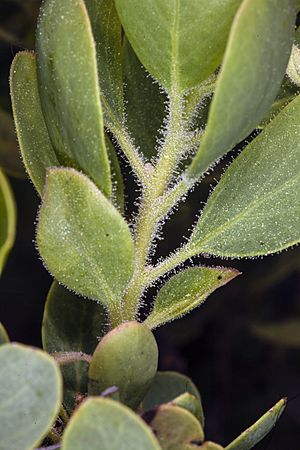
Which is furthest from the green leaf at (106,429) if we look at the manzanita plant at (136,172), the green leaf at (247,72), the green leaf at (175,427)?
the green leaf at (247,72)

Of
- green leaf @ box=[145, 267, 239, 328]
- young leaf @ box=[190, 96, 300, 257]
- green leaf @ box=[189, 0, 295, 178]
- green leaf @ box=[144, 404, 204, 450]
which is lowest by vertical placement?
green leaf @ box=[144, 404, 204, 450]

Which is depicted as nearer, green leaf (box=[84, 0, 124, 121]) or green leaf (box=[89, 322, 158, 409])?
green leaf (box=[89, 322, 158, 409])

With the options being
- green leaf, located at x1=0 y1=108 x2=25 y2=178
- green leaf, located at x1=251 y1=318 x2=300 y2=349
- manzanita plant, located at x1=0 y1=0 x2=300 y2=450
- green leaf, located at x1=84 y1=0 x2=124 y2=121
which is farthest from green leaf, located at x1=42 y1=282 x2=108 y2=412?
green leaf, located at x1=251 y1=318 x2=300 y2=349

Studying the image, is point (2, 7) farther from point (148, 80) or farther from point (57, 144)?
point (57, 144)

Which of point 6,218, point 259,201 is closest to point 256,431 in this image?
point 259,201

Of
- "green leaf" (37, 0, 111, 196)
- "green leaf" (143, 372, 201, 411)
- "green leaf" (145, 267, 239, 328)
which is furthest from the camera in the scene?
"green leaf" (143, 372, 201, 411)

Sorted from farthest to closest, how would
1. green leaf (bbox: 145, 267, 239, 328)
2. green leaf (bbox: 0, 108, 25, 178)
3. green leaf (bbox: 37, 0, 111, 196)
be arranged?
green leaf (bbox: 0, 108, 25, 178)
green leaf (bbox: 145, 267, 239, 328)
green leaf (bbox: 37, 0, 111, 196)

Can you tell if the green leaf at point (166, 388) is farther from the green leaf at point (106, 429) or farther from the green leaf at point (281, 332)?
the green leaf at point (281, 332)

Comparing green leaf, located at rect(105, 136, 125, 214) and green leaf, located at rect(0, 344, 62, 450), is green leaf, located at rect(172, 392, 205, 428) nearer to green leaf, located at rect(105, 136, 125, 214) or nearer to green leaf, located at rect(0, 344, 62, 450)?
green leaf, located at rect(0, 344, 62, 450)

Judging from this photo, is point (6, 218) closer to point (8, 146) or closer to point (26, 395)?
point (26, 395)
